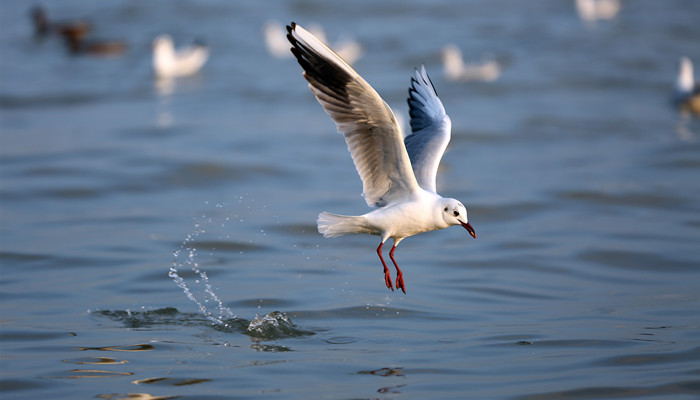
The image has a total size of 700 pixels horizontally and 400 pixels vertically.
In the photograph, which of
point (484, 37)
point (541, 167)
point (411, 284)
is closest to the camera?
point (411, 284)

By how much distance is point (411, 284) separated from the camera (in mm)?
7961

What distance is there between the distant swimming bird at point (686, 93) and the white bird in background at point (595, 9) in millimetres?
9048

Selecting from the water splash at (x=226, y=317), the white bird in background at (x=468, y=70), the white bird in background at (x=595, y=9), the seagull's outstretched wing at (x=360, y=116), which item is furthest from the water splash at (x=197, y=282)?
the white bird in background at (x=595, y=9)

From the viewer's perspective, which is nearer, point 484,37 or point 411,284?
point 411,284

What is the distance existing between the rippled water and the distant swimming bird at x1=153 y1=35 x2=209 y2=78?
1.02 ft

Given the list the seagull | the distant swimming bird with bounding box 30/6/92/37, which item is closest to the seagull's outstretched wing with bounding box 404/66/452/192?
the seagull

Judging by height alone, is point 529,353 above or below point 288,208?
below

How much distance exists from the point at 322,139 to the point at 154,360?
862 cm

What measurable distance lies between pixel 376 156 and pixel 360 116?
358 millimetres

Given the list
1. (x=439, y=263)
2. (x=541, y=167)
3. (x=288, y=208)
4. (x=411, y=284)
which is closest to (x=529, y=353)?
(x=411, y=284)

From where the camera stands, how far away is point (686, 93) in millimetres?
15727

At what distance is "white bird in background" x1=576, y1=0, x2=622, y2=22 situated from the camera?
2466 centimetres

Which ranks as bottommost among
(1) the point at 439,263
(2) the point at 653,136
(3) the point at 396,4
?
(1) the point at 439,263

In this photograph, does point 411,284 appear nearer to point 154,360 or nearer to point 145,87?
point 154,360
